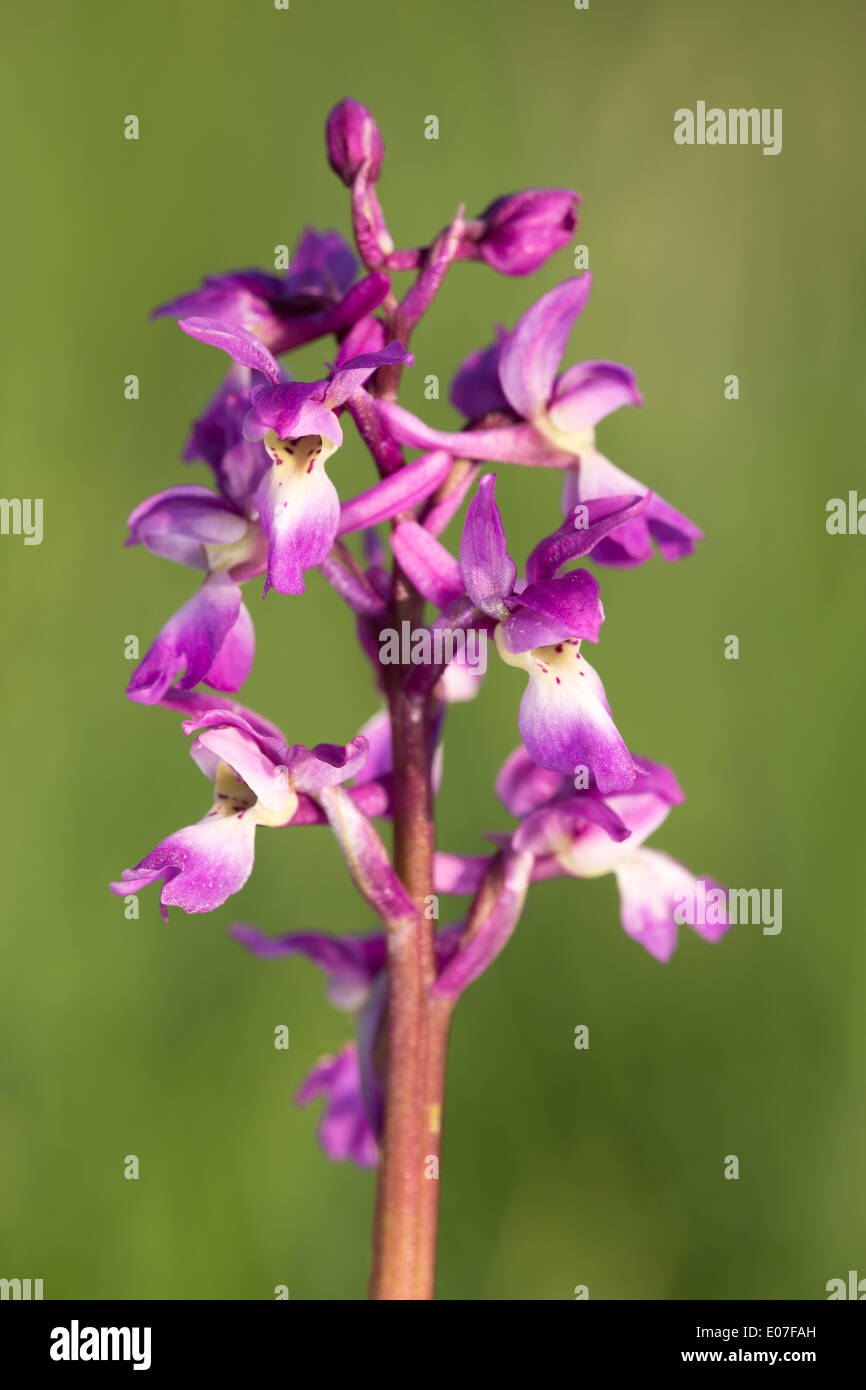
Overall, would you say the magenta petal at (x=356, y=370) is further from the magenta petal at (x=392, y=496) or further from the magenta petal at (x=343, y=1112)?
the magenta petal at (x=343, y=1112)

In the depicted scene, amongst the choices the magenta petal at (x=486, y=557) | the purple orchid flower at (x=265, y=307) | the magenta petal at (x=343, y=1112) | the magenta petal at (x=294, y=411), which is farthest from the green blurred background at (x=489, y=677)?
the magenta petal at (x=294, y=411)

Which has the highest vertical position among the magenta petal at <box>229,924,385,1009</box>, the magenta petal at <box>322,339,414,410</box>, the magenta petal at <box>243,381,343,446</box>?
the magenta petal at <box>322,339,414,410</box>

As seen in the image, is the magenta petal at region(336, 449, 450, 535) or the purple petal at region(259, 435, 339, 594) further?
the magenta petal at region(336, 449, 450, 535)

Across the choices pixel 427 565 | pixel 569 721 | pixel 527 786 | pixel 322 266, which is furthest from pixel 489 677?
pixel 569 721

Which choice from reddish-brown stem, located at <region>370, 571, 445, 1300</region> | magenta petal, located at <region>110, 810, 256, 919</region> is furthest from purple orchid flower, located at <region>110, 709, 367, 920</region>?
reddish-brown stem, located at <region>370, 571, 445, 1300</region>

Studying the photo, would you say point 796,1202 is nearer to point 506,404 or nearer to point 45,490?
point 506,404

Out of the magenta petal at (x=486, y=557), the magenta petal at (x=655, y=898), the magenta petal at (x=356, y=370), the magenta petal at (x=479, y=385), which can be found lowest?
the magenta petal at (x=655, y=898)

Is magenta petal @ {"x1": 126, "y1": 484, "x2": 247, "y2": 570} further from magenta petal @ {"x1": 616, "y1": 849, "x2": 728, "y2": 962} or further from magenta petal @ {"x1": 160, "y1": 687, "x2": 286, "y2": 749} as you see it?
magenta petal @ {"x1": 616, "y1": 849, "x2": 728, "y2": 962}

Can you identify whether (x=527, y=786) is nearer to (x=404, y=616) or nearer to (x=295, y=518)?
(x=404, y=616)
